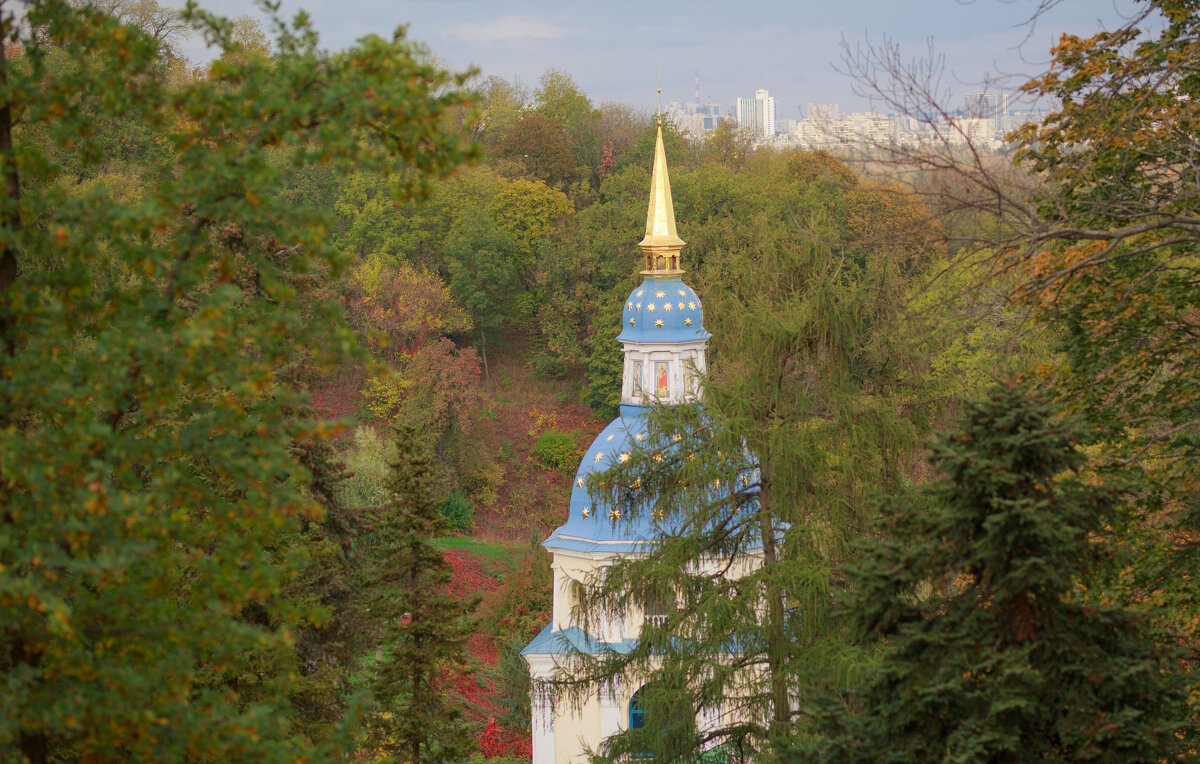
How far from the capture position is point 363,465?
1385 inches

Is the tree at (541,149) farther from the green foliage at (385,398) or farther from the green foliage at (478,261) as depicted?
the green foliage at (385,398)

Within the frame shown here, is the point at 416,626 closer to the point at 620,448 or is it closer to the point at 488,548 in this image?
the point at 620,448

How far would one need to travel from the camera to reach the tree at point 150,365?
6.35 metres

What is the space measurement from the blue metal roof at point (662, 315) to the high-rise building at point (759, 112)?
151ft

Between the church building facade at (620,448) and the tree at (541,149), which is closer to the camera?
the church building facade at (620,448)

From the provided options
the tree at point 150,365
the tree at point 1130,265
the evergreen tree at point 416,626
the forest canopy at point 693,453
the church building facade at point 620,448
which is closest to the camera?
the tree at point 150,365

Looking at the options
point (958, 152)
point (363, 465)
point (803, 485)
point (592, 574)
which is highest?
point (958, 152)

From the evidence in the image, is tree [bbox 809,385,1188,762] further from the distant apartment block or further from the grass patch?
the distant apartment block

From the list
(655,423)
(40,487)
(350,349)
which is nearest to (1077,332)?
(655,423)

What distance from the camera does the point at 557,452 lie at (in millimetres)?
45469

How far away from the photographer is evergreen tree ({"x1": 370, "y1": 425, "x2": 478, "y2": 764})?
15.1 m

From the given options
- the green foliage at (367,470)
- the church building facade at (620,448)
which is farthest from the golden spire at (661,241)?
the green foliage at (367,470)

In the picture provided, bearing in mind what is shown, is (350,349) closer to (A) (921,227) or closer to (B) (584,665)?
(A) (921,227)

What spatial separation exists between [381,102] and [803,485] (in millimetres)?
7705
